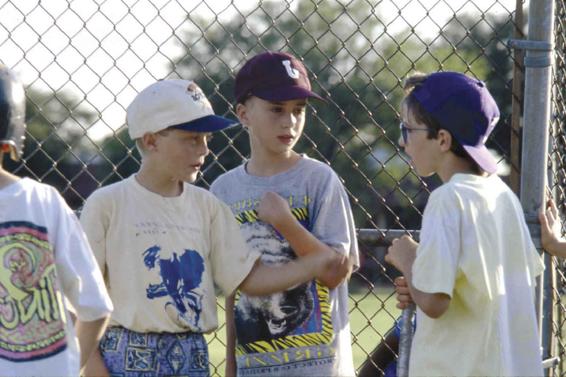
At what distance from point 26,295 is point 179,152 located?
2.84 ft

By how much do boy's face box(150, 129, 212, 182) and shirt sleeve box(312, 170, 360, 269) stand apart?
434 millimetres

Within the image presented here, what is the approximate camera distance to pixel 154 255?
3996 mm

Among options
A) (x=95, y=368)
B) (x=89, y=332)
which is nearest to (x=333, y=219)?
(x=95, y=368)

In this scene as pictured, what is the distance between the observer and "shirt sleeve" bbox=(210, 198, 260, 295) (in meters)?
4.12

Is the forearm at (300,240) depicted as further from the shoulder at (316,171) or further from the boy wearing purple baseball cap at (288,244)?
the shoulder at (316,171)

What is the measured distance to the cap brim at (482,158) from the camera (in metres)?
4.05

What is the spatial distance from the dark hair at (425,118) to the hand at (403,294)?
42 centimetres

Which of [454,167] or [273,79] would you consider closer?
[454,167]

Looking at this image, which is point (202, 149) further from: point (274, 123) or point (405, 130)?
point (405, 130)

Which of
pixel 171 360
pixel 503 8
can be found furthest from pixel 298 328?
pixel 503 8

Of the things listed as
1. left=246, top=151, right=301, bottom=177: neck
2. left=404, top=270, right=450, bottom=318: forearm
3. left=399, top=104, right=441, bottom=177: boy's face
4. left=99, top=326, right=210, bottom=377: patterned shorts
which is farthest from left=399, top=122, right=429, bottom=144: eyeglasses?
left=99, top=326, right=210, bottom=377: patterned shorts

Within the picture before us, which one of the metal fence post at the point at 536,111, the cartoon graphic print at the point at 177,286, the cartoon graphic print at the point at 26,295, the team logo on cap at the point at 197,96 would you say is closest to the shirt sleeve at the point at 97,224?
the cartoon graphic print at the point at 177,286

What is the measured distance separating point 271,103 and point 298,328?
770mm

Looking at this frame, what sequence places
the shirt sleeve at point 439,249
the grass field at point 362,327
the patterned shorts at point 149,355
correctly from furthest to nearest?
1. the grass field at point 362,327
2. the patterned shorts at point 149,355
3. the shirt sleeve at point 439,249
